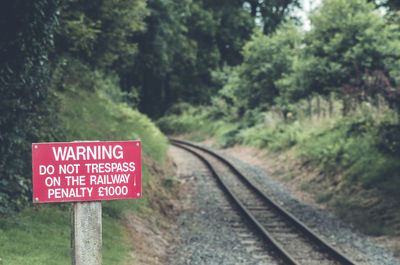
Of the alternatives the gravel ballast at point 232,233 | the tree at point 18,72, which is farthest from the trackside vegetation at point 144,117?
the gravel ballast at point 232,233

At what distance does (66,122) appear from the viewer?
9.14 meters

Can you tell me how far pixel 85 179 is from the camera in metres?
3.10

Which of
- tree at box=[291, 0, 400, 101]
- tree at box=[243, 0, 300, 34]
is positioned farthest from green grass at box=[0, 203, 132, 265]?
tree at box=[243, 0, 300, 34]

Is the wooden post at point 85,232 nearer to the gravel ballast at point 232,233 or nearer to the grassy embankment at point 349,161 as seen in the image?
the gravel ballast at point 232,233

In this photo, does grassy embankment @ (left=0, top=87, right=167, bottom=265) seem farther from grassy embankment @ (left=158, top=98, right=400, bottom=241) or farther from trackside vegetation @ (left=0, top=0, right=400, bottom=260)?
grassy embankment @ (left=158, top=98, right=400, bottom=241)

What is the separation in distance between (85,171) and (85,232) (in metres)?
0.50

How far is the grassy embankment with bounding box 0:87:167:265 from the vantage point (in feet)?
16.1

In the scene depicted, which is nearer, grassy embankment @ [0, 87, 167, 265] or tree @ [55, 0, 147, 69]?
grassy embankment @ [0, 87, 167, 265]

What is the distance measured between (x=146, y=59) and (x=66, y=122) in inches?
611

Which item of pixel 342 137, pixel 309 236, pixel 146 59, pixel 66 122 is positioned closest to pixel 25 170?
pixel 66 122

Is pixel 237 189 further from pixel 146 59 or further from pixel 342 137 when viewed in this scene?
pixel 146 59

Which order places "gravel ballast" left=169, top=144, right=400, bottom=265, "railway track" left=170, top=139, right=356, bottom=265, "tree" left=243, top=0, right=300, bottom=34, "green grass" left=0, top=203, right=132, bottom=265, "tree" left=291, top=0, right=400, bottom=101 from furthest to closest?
1. "tree" left=243, top=0, right=300, bottom=34
2. "tree" left=291, top=0, right=400, bottom=101
3. "gravel ballast" left=169, top=144, right=400, bottom=265
4. "railway track" left=170, top=139, right=356, bottom=265
5. "green grass" left=0, top=203, right=132, bottom=265

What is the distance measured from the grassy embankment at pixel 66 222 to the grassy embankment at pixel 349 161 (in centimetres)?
515

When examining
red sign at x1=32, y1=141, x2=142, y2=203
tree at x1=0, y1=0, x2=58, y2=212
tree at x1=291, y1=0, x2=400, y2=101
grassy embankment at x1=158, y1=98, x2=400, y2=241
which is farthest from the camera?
tree at x1=291, y1=0, x2=400, y2=101
